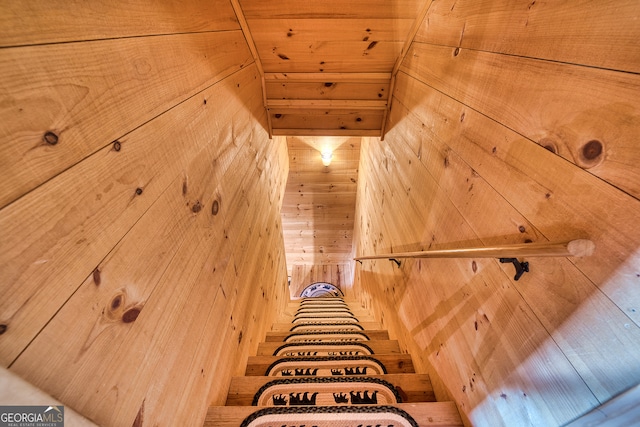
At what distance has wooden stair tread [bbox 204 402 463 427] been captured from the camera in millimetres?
985

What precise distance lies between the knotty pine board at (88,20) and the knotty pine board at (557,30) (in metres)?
1.02

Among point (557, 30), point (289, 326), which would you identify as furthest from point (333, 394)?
point (289, 326)

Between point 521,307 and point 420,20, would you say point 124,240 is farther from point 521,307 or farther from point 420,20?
point 420,20

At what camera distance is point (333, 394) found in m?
1.11

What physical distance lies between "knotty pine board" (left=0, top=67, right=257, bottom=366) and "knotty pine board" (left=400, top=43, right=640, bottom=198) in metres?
1.02

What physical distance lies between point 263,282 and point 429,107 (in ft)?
6.57

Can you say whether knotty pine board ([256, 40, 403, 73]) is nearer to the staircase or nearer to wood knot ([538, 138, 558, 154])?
wood knot ([538, 138, 558, 154])

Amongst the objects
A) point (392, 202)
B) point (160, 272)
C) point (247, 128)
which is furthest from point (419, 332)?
point (247, 128)

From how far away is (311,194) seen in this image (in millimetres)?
5020

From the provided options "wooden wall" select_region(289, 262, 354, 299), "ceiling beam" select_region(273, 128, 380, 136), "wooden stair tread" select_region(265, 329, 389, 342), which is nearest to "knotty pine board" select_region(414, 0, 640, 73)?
"ceiling beam" select_region(273, 128, 380, 136)

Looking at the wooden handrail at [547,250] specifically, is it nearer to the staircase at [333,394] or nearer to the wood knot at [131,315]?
the staircase at [333,394]

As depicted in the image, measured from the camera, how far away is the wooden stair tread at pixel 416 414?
38.8 inches

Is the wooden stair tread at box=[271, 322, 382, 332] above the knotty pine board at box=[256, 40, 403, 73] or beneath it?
beneath

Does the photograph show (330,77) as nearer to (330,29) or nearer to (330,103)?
(330,103)
